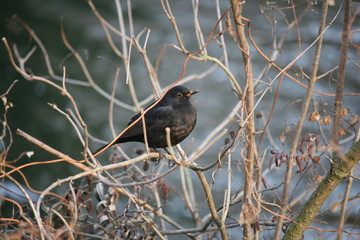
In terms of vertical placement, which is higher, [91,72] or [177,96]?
[177,96]

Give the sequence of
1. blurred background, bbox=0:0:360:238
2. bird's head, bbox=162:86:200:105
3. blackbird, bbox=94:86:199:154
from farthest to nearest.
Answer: blurred background, bbox=0:0:360:238 → bird's head, bbox=162:86:200:105 → blackbird, bbox=94:86:199:154

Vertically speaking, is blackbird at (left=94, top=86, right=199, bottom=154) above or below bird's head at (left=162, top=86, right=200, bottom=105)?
below

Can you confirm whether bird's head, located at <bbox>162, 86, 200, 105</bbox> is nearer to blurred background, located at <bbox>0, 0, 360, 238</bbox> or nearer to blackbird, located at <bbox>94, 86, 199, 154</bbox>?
blackbird, located at <bbox>94, 86, 199, 154</bbox>

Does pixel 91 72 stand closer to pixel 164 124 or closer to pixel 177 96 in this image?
pixel 177 96

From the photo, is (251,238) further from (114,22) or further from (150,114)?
(114,22)

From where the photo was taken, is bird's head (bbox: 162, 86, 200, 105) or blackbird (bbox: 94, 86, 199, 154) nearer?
blackbird (bbox: 94, 86, 199, 154)

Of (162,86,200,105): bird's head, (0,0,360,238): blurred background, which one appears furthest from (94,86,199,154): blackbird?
(0,0,360,238): blurred background

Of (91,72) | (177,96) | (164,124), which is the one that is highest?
(177,96)

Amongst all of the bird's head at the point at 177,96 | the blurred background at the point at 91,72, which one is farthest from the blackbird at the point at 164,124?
the blurred background at the point at 91,72

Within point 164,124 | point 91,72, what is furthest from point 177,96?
point 91,72

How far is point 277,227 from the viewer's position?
3.32m

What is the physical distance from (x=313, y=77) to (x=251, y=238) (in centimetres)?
119

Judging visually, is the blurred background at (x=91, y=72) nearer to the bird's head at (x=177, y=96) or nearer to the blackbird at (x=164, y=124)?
the bird's head at (x=177, y=96)

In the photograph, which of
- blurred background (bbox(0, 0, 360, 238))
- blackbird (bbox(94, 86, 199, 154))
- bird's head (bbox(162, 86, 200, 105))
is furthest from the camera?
blurred background (bbox(0, 0, 360, 238))
